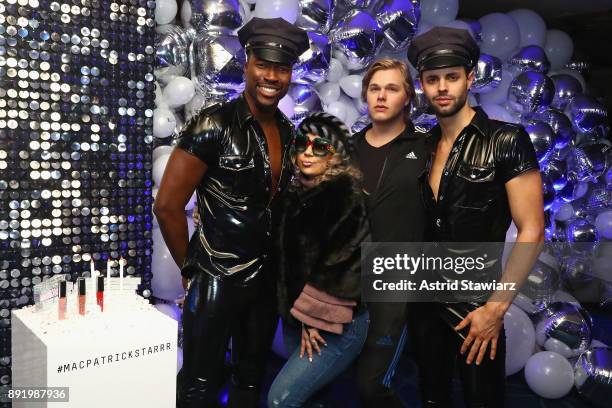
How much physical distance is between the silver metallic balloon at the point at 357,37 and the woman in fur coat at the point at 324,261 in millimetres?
1757

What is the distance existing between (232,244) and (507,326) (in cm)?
217

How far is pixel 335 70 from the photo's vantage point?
12.7 ft

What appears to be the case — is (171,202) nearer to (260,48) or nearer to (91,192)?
(260,48)

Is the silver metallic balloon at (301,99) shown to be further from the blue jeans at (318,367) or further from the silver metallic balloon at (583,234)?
the silver metallic balloon at (583,234)

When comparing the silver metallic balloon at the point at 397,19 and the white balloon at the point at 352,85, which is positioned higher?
the silver metallic balloon at the point at 397,19

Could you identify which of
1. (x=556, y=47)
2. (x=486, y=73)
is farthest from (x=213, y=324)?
(x=556, y=47)

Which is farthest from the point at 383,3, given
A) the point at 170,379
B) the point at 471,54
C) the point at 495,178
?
the point at 170,379

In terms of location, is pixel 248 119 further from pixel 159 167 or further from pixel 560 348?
pixel 560 348

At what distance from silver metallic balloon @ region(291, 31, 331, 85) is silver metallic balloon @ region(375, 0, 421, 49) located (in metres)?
0.56

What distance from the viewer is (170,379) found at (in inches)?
74.7

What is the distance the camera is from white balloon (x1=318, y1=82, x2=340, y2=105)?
3906 mm

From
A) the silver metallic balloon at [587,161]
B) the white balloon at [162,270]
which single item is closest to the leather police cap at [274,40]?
the white balloon at [162,270]

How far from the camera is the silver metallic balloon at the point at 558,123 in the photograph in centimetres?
474

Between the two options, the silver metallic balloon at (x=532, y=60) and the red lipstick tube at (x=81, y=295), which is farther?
the silver metallic balloon at (x=532, y=60)
